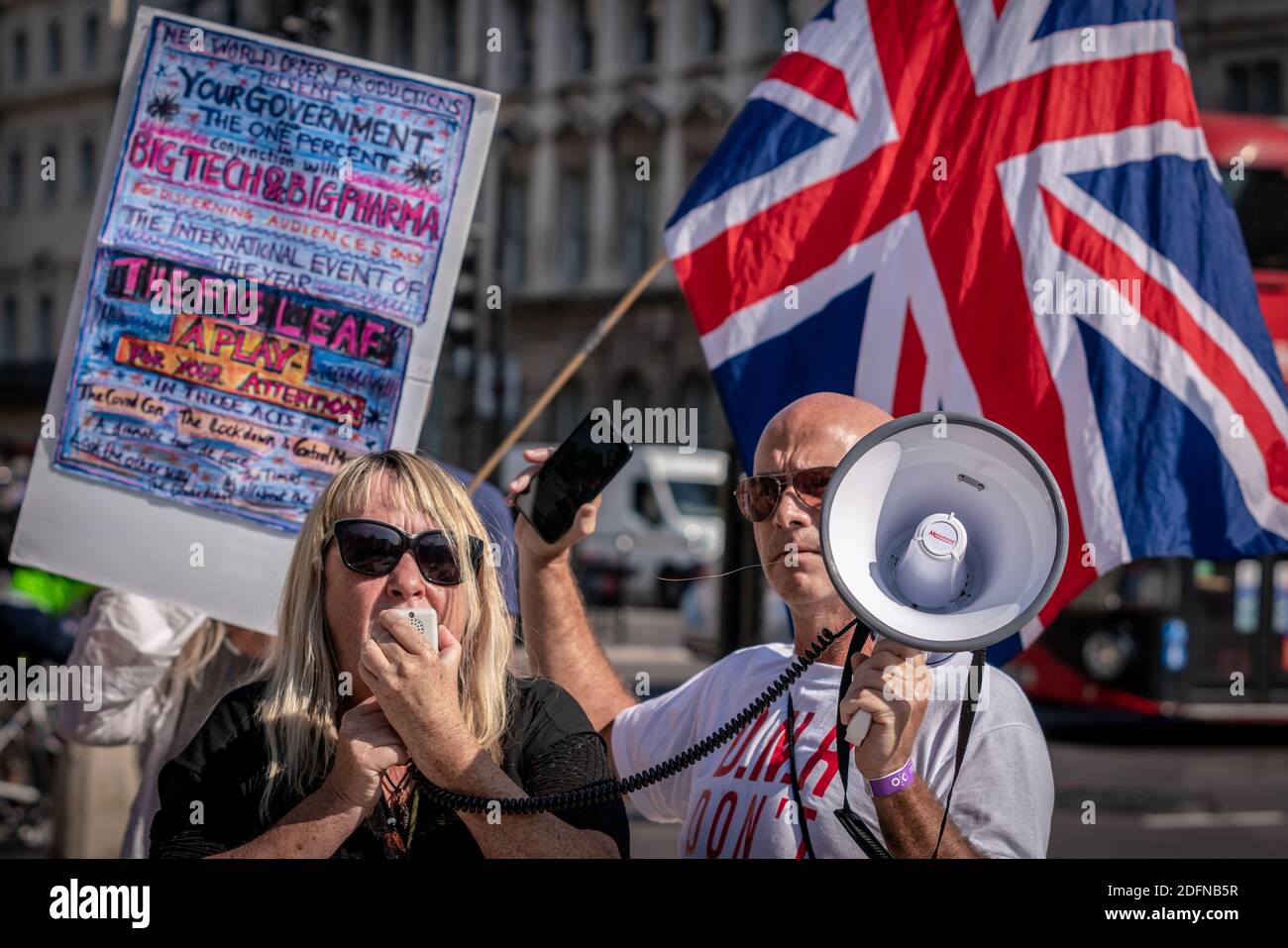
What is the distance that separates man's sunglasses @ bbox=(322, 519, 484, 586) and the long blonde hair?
0.07 ft

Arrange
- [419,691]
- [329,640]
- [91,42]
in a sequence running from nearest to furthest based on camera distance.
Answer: [419,691]
[329,640]
[91,42]

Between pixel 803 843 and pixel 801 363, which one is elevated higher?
pixel 801 363

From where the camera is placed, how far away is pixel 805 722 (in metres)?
2.65

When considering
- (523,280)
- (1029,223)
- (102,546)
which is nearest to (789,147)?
(1029,223)

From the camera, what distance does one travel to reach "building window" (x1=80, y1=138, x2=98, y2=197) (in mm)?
50031

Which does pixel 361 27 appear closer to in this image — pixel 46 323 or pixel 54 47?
pixel 54 47

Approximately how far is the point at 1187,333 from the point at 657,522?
24912 millimetres

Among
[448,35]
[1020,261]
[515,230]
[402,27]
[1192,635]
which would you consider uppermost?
[402,27]

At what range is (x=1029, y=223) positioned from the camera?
392 centimetres

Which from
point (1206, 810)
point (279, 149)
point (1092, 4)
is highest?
point (1092, 4)

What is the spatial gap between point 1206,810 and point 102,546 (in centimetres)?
916

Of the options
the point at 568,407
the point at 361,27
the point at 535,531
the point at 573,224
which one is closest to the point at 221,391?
the point at 535,531
